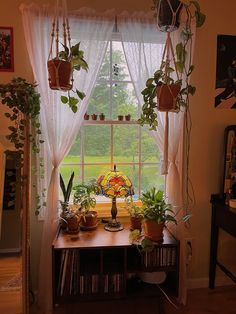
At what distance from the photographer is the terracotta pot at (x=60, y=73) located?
153cm

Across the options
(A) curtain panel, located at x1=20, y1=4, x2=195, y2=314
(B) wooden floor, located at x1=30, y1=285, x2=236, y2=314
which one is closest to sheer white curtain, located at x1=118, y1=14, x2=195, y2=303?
(A) curtain panel, located at x1=20, y1=4, x2=195, y2=314

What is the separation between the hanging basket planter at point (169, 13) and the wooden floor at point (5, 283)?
174 centimetres

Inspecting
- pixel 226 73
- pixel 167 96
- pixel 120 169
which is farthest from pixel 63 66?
pixel 226 73

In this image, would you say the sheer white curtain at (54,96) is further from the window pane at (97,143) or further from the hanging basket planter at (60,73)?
the hanging basket planter at (60,73)

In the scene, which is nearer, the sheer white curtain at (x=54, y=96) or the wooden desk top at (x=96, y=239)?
the wooden desk top at (x=96, y=239)

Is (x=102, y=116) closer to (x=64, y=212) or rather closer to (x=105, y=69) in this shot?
(x=105, y=69)

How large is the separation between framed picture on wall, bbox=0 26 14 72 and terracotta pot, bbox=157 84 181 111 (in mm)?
1182

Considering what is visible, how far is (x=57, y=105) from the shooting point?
6.68 ft

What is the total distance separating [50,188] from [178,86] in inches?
46.1

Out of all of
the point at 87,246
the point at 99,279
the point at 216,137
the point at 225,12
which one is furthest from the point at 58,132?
the point at 225,12

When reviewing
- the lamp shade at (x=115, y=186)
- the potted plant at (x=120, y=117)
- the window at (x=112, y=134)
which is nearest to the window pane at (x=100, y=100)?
the window at (x=112, y=134)

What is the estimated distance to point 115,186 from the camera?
6.50ft

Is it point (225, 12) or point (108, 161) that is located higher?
point (225, 12)

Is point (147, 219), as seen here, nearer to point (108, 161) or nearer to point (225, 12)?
point (108, 161)
